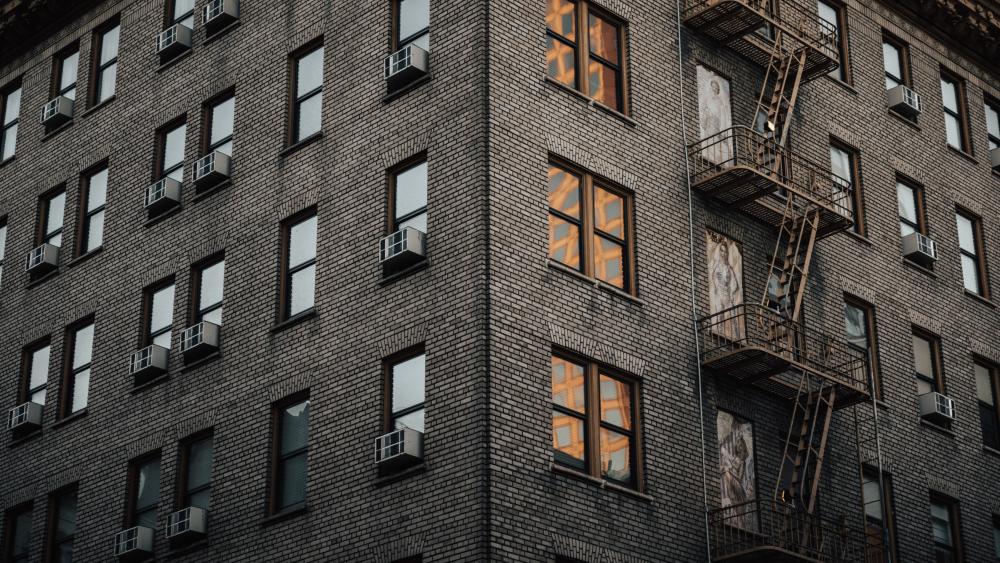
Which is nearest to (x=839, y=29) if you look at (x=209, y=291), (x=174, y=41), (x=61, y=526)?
(x=174, y=41)

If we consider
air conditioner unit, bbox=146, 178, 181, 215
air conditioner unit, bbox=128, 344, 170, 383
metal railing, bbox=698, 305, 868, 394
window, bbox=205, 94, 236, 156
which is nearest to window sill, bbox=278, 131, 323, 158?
window, bbox=205, 94, 236, 156

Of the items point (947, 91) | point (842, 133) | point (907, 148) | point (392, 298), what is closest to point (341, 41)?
point (392, 298)

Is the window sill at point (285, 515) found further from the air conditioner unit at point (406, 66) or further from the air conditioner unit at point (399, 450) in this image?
the air conditioner unit at point (406, 66)

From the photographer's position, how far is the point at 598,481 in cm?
2856

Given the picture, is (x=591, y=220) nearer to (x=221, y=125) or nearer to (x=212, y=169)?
(x=212, y=169)

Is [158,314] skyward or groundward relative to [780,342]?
skyward

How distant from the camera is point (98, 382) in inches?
1393

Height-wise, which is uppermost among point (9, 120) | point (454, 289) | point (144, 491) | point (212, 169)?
point (9, 120)

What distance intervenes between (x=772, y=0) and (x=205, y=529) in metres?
16.9

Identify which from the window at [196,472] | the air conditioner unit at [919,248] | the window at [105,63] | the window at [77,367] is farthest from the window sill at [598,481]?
the window at [105,63]

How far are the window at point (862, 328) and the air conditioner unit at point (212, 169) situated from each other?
1365 centimetres

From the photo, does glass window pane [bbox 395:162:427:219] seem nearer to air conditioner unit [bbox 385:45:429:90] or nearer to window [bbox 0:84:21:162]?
air conditioner unit [bbox 385:45:429:90]

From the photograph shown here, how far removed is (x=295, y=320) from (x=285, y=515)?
3.85 m

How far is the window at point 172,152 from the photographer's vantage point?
119ft
